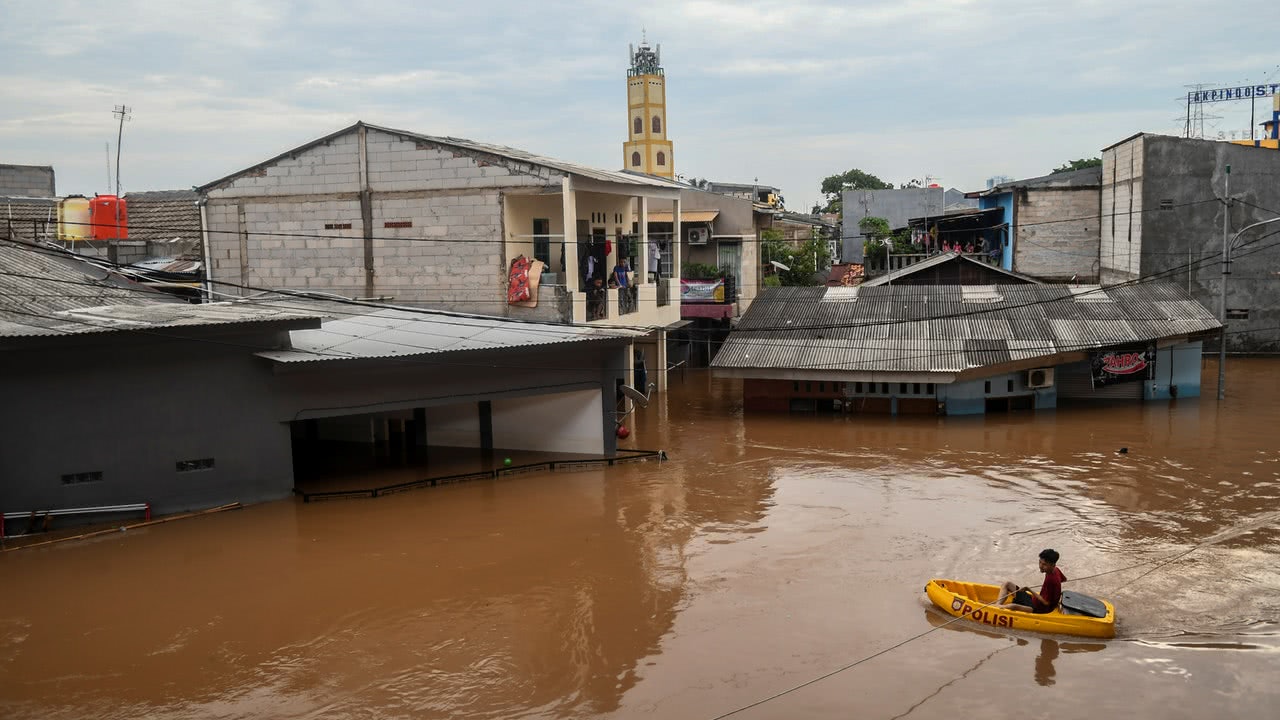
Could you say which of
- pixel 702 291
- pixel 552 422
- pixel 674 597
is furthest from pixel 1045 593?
pixel 702 291

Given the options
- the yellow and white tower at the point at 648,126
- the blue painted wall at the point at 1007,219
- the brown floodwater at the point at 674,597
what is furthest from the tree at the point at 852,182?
the brown floodwater at the point at 674,597

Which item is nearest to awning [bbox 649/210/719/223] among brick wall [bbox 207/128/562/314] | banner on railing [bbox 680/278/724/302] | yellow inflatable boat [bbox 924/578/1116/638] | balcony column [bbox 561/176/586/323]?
banner on railing [bbox 680/278/724/302]

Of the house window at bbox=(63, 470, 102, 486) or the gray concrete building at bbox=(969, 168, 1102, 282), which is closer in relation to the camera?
the house window at bbox=(63, 470, 102, 486)

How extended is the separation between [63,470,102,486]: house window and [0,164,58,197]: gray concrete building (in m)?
21.4

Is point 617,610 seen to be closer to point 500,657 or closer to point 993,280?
point 500,657

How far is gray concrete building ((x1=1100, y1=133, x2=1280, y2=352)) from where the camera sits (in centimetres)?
3616

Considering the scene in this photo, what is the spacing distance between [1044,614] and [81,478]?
548 inches

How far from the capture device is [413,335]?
20.0m

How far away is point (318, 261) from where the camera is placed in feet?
83.5

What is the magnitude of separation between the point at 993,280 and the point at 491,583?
81.1ft

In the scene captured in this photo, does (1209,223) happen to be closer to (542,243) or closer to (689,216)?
(689,216)

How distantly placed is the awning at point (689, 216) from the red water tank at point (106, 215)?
16.8 m

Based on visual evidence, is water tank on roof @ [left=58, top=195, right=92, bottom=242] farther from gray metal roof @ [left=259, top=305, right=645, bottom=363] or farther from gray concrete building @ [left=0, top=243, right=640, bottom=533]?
gray metal roof @ [left=259, top=305, right=645, bottom=363]

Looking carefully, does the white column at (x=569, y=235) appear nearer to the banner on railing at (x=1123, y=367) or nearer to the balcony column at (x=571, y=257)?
the balcony column at (x=571, y=257)
